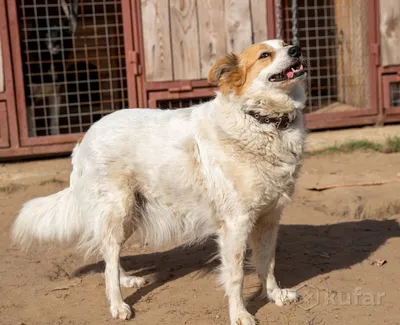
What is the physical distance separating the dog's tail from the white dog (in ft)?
0.12

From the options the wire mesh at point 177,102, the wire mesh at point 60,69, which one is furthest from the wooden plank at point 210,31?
the wire mesh at point 60,69

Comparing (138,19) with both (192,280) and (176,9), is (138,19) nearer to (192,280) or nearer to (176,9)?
(176,9)

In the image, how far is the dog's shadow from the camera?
4.71 metres

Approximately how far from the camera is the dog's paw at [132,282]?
15.2 ft

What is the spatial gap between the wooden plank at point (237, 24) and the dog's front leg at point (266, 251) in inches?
141

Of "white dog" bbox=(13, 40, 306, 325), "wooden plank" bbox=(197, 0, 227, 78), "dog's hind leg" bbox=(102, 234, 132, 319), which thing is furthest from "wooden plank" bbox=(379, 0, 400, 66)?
"dog's hind leg" bbox=(102, 234, 132, 319)

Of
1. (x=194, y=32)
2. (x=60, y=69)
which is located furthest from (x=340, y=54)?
(x=60, y=69)

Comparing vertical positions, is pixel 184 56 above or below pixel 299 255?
above

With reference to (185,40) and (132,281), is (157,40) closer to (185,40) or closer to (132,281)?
(185,40)

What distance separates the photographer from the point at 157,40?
732 cm

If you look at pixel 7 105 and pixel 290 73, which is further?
pixel 7 105

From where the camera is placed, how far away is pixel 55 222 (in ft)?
15.0

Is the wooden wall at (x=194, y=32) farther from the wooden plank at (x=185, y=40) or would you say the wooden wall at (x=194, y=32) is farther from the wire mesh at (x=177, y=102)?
the wire mesh at (x=177, y=102)

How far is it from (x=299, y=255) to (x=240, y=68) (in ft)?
5.52
